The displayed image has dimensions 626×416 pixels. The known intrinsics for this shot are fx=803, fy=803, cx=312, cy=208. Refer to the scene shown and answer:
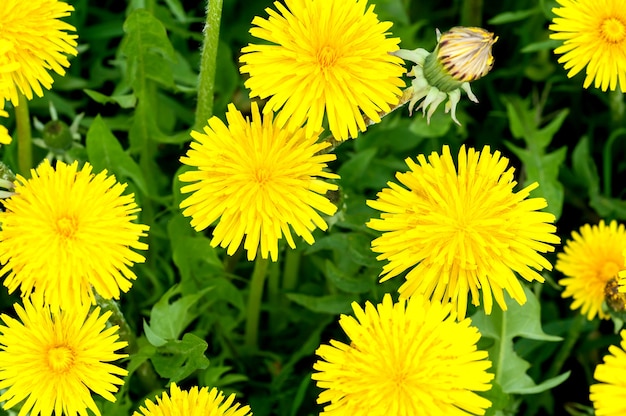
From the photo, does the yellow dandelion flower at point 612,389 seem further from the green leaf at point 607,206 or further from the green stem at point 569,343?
the green leaf at point 607,206

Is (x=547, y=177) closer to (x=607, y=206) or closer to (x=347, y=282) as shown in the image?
(x=607, y=206)

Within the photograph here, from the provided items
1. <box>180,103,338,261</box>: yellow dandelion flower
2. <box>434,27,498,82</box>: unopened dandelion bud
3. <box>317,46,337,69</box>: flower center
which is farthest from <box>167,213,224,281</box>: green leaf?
<box>434,27,498,82</box>: unopened dandelion bud

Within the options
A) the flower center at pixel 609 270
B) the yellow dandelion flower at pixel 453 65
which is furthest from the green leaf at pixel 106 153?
the flower center at pixel 609 270

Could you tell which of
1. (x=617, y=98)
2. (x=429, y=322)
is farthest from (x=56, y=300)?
(x=617, y=98)

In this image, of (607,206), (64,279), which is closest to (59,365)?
(64,279)

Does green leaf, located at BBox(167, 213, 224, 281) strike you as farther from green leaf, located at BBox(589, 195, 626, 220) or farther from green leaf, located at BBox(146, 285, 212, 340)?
green leaf, located at BBox(589, 195, 626, 220)
